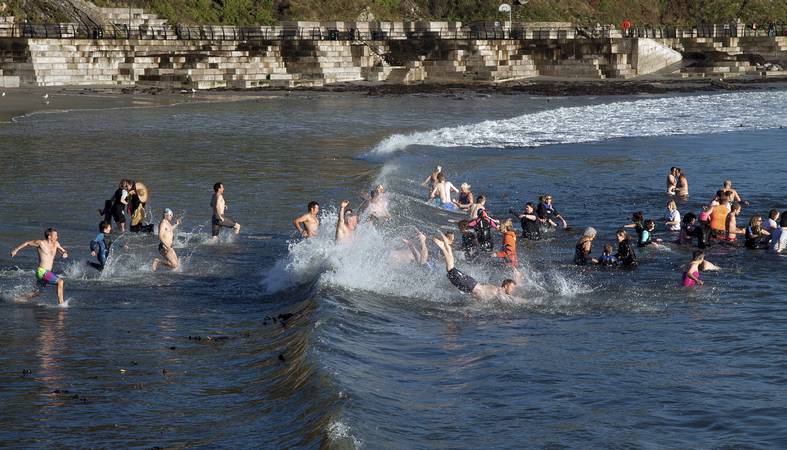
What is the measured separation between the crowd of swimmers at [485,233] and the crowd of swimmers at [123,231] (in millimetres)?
14

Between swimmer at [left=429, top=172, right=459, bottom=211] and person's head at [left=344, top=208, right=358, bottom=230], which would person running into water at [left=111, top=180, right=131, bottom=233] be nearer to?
person's head at [left=344, top=208, right=358, bottom=230]

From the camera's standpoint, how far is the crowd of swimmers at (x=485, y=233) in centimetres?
1522

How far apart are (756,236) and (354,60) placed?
37791 mm

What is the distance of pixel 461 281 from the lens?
1463 centimetres

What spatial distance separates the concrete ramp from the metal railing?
144 cm

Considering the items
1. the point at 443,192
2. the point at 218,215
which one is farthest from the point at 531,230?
the point at 218,215

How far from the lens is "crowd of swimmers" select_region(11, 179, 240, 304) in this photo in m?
15.0

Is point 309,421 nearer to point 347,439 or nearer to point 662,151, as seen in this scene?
point 347,439

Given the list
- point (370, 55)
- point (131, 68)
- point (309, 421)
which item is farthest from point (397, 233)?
point (370, 55)

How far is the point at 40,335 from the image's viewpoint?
12.9 meters

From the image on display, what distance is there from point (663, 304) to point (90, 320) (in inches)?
294

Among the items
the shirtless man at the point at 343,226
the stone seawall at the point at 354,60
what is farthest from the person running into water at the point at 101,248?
the stone seawall at the point at 354,60

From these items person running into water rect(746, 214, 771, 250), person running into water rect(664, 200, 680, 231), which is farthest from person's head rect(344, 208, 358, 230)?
person running into water rect(746, 214, 771, 250)

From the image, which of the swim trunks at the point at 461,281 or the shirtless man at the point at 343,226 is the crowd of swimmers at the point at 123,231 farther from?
the swim trunks at the point at 461,281
